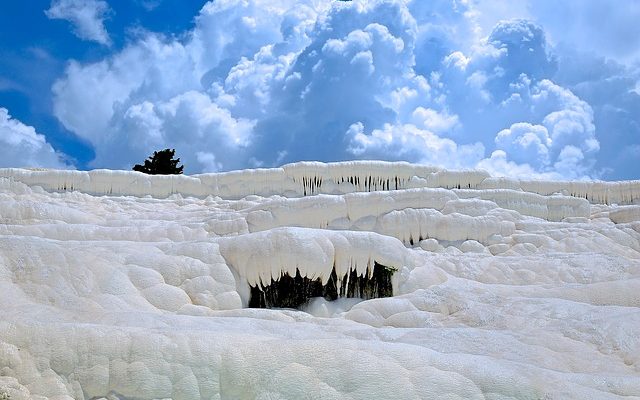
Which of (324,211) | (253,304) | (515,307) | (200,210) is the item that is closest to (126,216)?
(200,210)

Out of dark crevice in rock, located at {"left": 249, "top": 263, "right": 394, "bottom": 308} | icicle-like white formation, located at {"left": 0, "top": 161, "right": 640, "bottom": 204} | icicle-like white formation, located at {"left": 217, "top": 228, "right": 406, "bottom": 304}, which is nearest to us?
icicle-like white formation, located at {"left": 217, "top": 228, "right": 406, "bottom": 304}

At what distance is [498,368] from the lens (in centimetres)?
611

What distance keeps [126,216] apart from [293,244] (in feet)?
30.1

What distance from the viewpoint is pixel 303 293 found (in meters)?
11.1

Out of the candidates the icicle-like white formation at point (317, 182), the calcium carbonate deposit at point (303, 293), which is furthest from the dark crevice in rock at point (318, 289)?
the icicle-like white formation at point (317, 182)

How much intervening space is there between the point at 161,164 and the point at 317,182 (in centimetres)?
1510

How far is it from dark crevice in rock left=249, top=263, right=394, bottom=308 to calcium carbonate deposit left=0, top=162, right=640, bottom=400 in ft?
0.19

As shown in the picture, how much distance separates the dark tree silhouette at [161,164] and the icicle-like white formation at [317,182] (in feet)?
39.9

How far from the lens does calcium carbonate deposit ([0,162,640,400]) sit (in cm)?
593

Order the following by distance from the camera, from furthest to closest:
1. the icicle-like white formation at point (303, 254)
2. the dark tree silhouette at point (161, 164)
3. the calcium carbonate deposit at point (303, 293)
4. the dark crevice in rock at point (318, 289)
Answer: the dark tree silhouette at point (161, 164) < the dark crevice in rock at point (318, 289) < the icicle-like white formation at point (303, 254) < the calcium carbonate deposit at point (303, 293)

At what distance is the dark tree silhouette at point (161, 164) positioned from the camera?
3291cm

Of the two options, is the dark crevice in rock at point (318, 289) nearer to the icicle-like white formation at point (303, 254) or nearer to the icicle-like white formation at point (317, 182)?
the icicle-like white formation at point (303, 254)

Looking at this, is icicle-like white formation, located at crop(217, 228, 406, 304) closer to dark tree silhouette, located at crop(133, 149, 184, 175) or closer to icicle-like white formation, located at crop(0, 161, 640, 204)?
icicle-like white formation, located at crop(0, 161, 640, 204)

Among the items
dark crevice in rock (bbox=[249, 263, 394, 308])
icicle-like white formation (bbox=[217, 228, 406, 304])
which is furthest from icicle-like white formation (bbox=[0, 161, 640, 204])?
dark crevice in rock (bbox=[249, 263, 394, 308])
